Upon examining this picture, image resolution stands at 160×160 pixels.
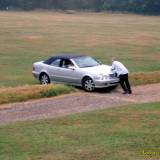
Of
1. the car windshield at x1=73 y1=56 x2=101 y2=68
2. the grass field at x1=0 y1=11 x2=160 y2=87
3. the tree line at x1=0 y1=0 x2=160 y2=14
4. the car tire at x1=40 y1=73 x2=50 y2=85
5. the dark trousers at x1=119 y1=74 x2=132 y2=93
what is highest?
the car windshield at x1=73 y1=56 x2=101 y2=68

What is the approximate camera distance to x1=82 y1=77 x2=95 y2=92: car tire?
72.7 feet

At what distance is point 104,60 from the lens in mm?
35156

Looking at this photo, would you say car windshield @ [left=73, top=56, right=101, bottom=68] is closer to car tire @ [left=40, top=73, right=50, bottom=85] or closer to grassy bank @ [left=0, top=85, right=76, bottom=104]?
car tire @ [left=40, top=73, right=50, bottom=85]

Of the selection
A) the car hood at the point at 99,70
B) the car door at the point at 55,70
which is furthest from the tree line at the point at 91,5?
the car hood at the point at 99,70

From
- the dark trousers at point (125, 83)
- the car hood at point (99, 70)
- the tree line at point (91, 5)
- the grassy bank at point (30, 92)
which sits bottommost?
the tree line at point (91, 5)

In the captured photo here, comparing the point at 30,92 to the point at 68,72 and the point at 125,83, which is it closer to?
the point at 68,72

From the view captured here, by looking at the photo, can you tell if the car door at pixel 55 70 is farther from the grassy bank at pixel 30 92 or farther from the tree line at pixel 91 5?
the tree line at pixel 91 5

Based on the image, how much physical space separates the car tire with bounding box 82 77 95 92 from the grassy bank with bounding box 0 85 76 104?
132cm

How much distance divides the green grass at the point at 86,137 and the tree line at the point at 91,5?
11766 cm

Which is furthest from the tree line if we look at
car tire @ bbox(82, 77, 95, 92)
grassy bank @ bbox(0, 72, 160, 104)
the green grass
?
the green grass

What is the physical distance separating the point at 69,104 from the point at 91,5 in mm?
131362

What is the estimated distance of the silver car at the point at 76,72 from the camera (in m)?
22.1

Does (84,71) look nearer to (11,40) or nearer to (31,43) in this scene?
(31,43)

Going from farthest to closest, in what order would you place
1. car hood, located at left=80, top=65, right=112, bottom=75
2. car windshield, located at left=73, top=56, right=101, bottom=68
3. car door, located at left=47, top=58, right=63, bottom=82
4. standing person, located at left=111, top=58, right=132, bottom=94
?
car door, located at left=47, top=58, right=63, bottom=82 < car windshield, located at left=73, top=56, right=101, bottom=68 < car hood, located at left=80, top=65, right=112, bottom=75 < standing person, located at left=111, top=58, right=132, bottom=94
